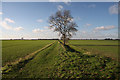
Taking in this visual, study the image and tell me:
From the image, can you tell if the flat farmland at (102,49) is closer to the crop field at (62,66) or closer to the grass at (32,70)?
the crop field at (62,66)

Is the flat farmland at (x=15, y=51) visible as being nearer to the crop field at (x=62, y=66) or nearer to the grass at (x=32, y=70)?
the crop field at (x=62, y=66)

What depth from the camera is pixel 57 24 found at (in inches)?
1147

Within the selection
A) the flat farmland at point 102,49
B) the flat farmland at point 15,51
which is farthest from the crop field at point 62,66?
the flat farmland at point 102,49

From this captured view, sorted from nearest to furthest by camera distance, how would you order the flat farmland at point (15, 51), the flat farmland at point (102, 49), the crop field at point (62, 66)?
the crop field at point (62, 66) < the flat farmland at point (15, 51) < the flat farmland at point (102, 49)

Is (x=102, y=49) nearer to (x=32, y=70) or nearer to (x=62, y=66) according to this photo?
(x=62, y=66)

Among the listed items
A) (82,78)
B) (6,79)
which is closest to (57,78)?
(82,78)

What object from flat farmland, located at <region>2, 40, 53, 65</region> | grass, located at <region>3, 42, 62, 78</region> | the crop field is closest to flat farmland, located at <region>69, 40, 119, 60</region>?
the crop field

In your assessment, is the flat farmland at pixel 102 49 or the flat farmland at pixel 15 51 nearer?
the flat farmland at pixel 15 51

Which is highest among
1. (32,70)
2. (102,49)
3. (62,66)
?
(102,49)

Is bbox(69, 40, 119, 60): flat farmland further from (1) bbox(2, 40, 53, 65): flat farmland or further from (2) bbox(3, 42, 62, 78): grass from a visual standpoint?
(1) bbox(2, 40, 53, 65): flat farmland

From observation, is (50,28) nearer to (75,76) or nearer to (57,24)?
(57,24)

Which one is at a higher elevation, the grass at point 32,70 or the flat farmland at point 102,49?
the flat farmland at point 102,49

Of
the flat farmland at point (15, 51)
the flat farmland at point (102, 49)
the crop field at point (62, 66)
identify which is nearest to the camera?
the crop field at point (62, 66)

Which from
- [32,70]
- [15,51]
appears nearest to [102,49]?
[32,70]
